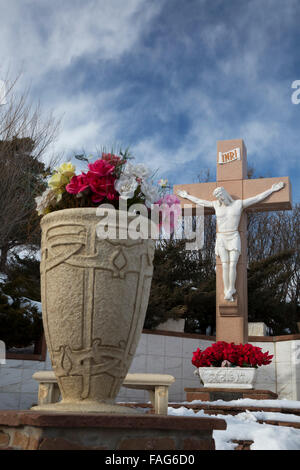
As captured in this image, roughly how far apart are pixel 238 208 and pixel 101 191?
627 cm

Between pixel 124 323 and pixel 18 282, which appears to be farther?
pixel 18 282

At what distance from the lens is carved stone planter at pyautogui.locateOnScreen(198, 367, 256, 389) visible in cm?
686

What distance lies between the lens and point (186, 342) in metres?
9.76

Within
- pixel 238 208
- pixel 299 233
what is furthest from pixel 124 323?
pixel 299 233

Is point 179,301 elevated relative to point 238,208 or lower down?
lower down

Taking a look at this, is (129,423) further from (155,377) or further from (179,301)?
(179,301)

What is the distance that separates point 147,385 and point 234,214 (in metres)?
6.05

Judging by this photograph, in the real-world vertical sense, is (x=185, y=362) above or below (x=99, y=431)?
below

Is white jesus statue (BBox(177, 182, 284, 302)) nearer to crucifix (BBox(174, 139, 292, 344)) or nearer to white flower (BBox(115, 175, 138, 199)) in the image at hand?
crucifix (BBox(174, 139, 292, 344))

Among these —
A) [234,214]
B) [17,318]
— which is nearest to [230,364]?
[234,214]

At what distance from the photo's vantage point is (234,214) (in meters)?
8.67

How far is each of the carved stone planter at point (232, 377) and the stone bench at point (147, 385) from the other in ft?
13.4

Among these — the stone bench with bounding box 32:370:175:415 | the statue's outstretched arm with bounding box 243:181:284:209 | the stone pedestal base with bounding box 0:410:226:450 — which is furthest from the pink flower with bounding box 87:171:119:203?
the statue's outstretched arm with bounding box 243:181:284:209

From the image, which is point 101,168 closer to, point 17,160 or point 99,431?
point 99,431
